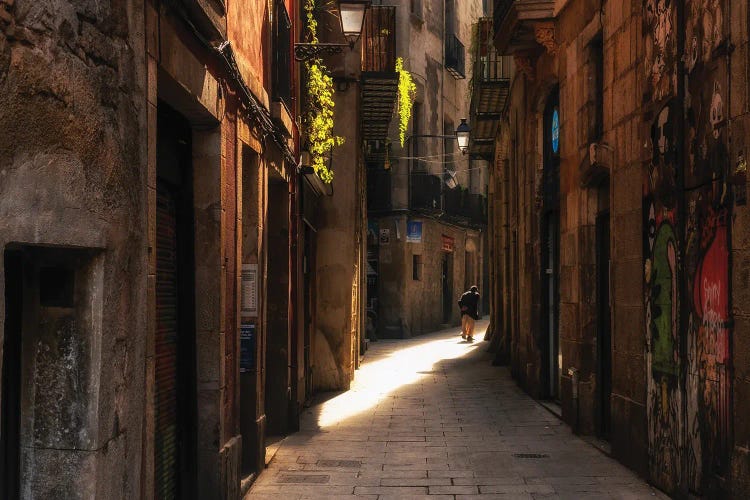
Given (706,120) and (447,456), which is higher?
(706,120)

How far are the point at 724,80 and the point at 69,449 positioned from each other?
4913mm

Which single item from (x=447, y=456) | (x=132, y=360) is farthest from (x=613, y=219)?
(x=132, y=360)

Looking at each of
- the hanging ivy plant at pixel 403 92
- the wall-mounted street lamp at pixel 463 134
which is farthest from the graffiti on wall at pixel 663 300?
the wall-mounted street lamp at pixel 463 134

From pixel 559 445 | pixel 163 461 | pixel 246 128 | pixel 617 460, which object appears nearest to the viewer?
pixel 163 461

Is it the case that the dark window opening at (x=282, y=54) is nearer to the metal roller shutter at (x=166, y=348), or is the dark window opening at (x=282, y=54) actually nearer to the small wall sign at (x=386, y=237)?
the metal roller shutter at (x=166, y=348)

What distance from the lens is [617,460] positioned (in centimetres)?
883

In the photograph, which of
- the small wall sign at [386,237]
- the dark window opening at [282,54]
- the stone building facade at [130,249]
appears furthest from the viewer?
the small wall sign at [386,237]

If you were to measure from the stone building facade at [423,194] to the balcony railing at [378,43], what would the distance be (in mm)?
9306

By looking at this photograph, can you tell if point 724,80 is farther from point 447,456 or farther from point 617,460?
point 447,456

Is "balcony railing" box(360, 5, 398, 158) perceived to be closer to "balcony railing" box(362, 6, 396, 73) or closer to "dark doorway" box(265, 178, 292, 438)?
"balcony railing" box(362, 6, 396, 73)

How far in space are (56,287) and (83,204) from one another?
39 centimetres

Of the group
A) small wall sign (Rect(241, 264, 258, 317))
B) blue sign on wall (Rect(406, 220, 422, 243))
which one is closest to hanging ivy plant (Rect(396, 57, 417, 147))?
blue sign on wall (Rect(406, 220, 422, 243))

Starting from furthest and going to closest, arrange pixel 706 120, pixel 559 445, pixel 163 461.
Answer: pixel 559 445
pixel 706 120
pixel 163 461

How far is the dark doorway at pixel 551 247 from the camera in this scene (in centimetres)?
1274
